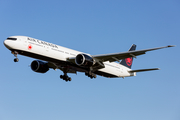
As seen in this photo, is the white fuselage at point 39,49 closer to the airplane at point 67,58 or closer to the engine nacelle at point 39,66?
the airplane at point 67,58

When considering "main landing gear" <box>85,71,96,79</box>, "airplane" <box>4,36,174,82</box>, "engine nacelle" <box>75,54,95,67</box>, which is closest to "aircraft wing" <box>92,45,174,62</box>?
"airplane" <box>4,36,174,82</box>

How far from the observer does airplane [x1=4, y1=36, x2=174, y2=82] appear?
36.5 meters

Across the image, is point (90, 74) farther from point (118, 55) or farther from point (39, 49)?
point (39, 49)

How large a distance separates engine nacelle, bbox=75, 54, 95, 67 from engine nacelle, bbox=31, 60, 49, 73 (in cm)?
810

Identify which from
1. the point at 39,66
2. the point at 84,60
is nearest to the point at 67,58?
the point at 84,60

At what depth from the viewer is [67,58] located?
132 feet

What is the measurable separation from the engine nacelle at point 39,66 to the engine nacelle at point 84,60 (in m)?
8.10

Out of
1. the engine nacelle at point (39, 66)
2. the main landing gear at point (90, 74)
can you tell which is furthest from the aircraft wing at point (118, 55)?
the engine nacelle at point (39, 66)

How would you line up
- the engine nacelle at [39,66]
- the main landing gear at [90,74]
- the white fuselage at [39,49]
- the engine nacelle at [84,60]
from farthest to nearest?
the engine nacelle at [39,66] < the main landing gear at [90,74] < the engine nacelle at [84,60] < the white fuselage at [39,49]

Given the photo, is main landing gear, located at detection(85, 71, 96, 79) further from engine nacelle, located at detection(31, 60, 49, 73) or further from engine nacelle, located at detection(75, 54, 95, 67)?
engine nacelle, located at detection(31, 60, 49, 73)

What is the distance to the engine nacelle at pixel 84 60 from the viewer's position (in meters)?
39.1

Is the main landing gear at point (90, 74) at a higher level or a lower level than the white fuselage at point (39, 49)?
lower

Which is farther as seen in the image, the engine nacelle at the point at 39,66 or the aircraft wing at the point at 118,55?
the engine nacelle at the point at 39,66

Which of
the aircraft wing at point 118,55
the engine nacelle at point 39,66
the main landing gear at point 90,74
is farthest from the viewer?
the engine nacelle at point 39,66
